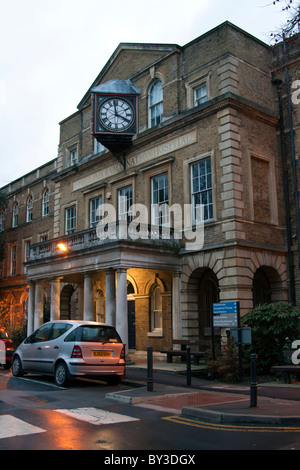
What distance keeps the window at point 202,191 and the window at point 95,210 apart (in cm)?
681

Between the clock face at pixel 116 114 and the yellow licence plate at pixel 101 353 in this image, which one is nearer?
the yellow licence plate at pixel 101 353

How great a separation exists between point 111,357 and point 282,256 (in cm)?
964

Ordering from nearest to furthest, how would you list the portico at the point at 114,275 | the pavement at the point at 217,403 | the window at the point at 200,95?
1. the pavement at the point at 217,403
2. the portico at the point at 114,275
3. the window at the point at 200,95

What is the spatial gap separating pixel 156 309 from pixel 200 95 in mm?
9558

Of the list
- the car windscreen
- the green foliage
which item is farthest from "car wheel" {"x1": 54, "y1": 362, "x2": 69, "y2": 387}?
the green foliage

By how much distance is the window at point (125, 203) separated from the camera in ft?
74.1

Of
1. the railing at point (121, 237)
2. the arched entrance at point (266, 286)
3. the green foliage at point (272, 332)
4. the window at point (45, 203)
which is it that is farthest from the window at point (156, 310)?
the window at point (45, 203)

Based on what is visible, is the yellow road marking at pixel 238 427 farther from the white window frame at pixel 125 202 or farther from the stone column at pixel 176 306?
the white window frame at pixel 125 202

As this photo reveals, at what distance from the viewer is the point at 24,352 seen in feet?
44.7

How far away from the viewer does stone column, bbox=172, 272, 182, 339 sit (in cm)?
1883

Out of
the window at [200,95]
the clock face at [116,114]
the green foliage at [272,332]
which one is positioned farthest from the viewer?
the clock face at [116,114]
